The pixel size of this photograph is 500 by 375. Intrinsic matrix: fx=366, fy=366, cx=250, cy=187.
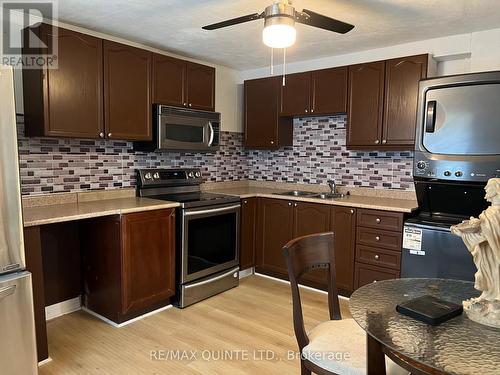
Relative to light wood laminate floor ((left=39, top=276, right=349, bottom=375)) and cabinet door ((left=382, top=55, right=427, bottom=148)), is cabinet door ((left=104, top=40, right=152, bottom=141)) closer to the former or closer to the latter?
light wood laminate floor ((left=39, top=276, right=349, bottom=375))

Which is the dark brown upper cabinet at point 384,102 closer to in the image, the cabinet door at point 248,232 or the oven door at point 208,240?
the cabinet door at point 248,232

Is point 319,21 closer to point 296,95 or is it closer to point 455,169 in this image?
point 455,169

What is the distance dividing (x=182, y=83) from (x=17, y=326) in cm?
229

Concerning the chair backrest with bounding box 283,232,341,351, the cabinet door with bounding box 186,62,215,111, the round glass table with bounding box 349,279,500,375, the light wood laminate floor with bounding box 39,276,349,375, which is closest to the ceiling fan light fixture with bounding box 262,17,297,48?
the chair backrest with bounding box 283,232,341,351

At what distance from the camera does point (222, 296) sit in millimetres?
3320

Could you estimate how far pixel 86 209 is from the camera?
8.46 ft

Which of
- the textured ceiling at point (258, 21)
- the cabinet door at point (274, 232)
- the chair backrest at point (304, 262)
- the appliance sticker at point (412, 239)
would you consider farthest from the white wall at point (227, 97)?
the chair backrest at point (304, 262)

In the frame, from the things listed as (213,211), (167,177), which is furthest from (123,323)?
(167,177)

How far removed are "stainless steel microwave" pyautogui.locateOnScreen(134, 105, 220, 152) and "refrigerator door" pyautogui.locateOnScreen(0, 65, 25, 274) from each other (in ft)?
4.53

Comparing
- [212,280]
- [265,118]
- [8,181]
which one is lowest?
[212,280]

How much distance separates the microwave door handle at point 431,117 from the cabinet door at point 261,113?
1677 mm

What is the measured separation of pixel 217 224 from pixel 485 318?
2391mm

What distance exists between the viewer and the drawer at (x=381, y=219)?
9.59 feet

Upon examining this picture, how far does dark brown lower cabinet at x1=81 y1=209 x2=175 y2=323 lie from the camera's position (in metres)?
2.64
